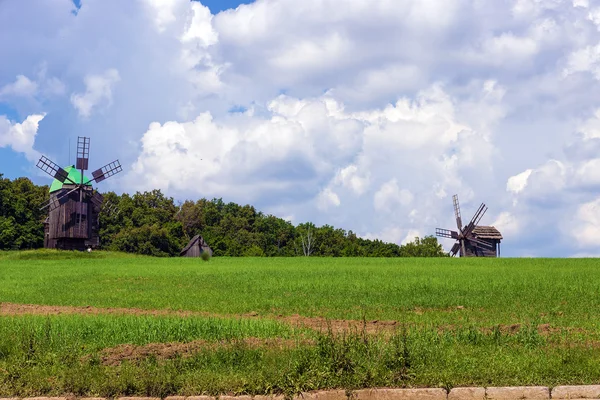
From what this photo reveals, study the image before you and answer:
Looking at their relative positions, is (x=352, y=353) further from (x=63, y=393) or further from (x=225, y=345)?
(x=63, y=393)

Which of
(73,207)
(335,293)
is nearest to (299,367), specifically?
(335,293)

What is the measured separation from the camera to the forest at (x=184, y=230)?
95931 mm

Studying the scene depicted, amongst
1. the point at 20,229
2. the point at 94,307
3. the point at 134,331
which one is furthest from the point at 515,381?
the point at 20,229

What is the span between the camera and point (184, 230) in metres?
113

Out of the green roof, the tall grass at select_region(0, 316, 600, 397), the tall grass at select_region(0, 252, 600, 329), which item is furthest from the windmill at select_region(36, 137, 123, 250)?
the tall grass at select_region(0, 316, 600, 397)

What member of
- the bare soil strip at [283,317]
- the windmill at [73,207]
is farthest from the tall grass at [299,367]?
the windmill at [73,207]

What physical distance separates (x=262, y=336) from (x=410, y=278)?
69.8 feet

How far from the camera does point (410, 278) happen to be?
1357 inches

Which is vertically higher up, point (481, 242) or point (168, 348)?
point (481, 242)

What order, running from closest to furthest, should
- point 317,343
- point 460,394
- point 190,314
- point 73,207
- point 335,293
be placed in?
point 460,394, point 317,343, point 190,314, point 335,293, point 73,207

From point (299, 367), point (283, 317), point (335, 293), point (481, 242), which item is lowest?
point (299, 367)

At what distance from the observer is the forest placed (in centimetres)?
9593

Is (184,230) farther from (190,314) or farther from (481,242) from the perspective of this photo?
(190,314)

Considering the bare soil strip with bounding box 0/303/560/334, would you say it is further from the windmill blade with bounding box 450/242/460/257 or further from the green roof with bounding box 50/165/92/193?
the windmill blade with bounding box 450/242/460/257
